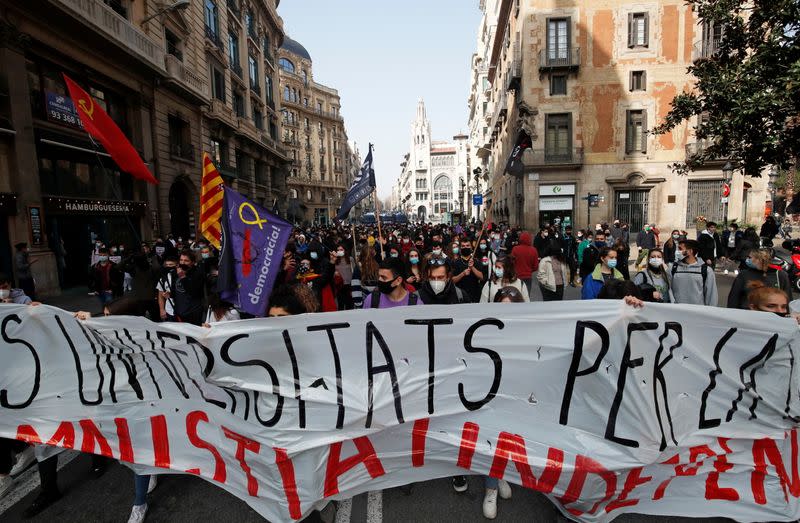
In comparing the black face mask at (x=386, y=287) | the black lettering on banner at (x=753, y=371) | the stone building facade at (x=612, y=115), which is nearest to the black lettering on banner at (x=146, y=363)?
the black face mask at (x=386, y=287)

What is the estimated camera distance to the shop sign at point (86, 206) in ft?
43.2

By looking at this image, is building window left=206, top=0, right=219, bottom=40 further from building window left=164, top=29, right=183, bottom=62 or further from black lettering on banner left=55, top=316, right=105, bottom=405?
black lettering on banner left=55, top=316, right=105, bottom=405

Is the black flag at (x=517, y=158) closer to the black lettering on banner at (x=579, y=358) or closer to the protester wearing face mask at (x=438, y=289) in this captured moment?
the protester wearing face mask at (x=438, y=289)

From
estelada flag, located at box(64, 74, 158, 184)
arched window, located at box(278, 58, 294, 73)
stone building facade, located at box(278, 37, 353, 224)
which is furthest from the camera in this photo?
arched window, located at box(278, 58, 294, 73)

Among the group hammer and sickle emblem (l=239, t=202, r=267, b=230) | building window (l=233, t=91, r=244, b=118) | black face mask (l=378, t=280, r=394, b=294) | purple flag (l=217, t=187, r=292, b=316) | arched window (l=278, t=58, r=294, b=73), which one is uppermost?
arched window (l=278, t=58, r=294, b=73)

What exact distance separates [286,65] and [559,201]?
58.4m

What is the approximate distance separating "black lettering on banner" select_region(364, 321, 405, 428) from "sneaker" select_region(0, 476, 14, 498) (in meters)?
3.12

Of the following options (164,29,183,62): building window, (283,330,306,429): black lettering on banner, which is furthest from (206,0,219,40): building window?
(283,330,306,429): black lettering on banner

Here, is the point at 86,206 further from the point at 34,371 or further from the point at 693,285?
the point at 693,285

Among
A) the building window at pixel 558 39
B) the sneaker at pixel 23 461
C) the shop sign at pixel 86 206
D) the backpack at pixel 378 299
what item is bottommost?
the sneaker at pixel 23 461

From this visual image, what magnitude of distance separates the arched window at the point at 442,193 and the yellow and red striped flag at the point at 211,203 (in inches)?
4732

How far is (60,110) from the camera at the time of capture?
13828mm

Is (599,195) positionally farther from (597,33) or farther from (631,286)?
(631,286)

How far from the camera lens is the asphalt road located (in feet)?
9.92
